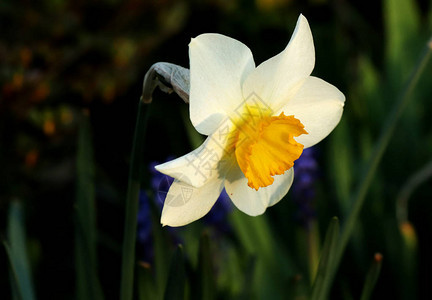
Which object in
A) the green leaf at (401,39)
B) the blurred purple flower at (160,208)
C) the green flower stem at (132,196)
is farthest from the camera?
the green leaf at (401,39)

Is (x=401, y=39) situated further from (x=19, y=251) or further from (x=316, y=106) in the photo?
(x=19, y=251)

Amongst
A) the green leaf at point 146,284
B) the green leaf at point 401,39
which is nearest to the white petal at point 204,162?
the green leaf at point 146,284

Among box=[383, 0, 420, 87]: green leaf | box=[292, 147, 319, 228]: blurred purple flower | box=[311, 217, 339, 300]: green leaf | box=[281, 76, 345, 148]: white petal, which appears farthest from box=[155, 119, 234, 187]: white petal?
box=[383, 0, 420, 87]: green leaf

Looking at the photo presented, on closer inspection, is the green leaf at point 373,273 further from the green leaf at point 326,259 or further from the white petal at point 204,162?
the white petal at point 204,162

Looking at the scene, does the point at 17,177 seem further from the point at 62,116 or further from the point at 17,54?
the point at 17,54

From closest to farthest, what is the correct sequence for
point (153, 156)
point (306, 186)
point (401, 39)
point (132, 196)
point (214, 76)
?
point (214, 76) < point (132, 196) < point (306, 186) < point (401, 39) < point (153, 156)

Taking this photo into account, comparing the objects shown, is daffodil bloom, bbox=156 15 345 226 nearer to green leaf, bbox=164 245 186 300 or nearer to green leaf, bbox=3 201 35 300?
green leaf, bbox=164 245 186 300

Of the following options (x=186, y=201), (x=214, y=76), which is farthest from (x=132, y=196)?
(x=214, y=76)
